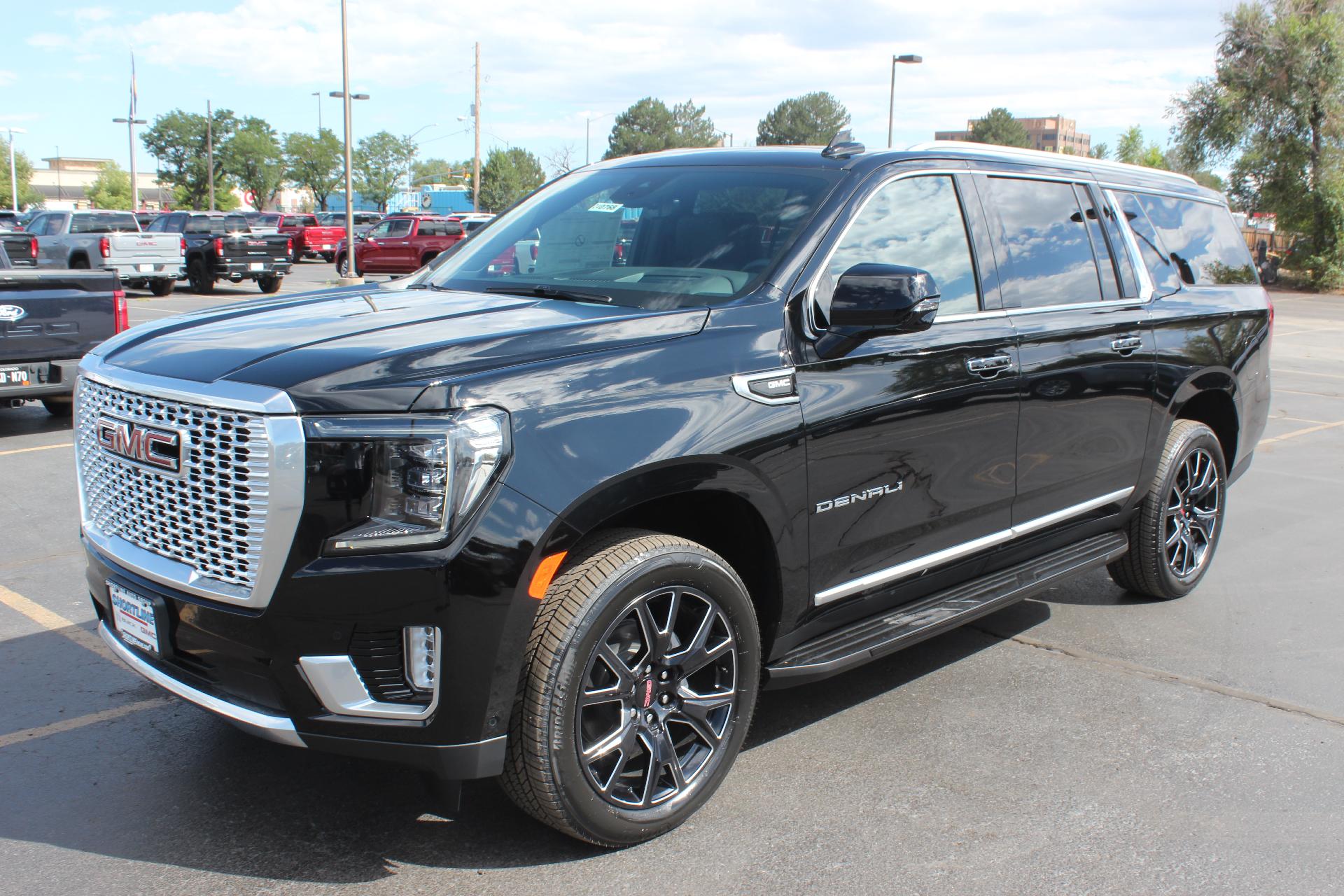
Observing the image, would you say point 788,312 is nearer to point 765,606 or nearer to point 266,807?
point 765,606

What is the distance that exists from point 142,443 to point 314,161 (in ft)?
352

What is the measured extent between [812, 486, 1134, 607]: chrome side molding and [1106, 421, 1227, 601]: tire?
48 cm

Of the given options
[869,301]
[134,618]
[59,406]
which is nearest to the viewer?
[134,618]

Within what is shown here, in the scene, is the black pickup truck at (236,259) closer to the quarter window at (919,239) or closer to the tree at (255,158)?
the quarter window at (919,239)

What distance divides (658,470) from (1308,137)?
42.3m

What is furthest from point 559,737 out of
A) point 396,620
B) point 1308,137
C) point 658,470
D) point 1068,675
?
point 1308,137

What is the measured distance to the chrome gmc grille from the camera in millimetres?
2863

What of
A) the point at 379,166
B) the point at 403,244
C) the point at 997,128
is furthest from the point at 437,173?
the point at 403,244

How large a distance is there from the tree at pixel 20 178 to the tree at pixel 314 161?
24.0 meters

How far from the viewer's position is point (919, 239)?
421cm

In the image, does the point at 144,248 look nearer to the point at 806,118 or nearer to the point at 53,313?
the point at 53,313

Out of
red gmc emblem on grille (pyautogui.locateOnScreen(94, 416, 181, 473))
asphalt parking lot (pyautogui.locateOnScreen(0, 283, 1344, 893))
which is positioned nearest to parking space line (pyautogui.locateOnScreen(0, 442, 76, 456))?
asphalt parking lot (pyautogui.locateOnScreen(0, 283, 1344, 893))

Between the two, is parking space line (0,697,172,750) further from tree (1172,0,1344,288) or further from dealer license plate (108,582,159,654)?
tree (1172,0,1344,288)

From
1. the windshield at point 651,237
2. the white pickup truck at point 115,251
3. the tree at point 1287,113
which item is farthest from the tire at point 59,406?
the tree at point 1287,113
